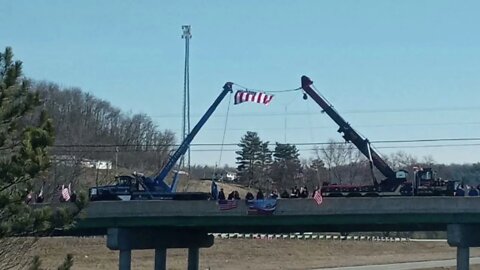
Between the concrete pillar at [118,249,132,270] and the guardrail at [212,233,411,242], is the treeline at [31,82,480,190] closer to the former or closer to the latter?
the guardrail at [212,233,411,242]

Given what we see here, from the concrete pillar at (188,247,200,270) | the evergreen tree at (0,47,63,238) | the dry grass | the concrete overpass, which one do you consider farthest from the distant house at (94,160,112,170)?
the evergreen tree at (0,47,63,238)

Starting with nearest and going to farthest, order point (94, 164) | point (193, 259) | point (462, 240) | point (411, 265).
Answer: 1. point (462, 240)
2. point (193, 259)
3. point (411, 265)
4. point (94, 164)

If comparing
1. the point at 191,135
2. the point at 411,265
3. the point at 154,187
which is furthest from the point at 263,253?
the point at 154,187

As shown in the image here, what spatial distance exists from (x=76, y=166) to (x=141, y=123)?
61223mm

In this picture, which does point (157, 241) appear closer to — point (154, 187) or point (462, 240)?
point (154, 187)

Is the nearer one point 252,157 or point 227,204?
point 227,204

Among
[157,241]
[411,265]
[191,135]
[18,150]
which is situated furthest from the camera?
[411,265]

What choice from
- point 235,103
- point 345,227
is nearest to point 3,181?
point 345,227

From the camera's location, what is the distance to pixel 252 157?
161125 millimetres

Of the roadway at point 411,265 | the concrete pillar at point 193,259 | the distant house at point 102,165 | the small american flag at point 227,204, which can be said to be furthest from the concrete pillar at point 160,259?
the distant house at point 102,165

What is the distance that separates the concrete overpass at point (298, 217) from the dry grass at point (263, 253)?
25.7 ft

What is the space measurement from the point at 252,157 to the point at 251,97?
9929 cm

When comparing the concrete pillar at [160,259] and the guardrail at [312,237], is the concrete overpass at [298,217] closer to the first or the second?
the concrete pillar at [160,259]

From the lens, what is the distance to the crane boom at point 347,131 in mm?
59594
